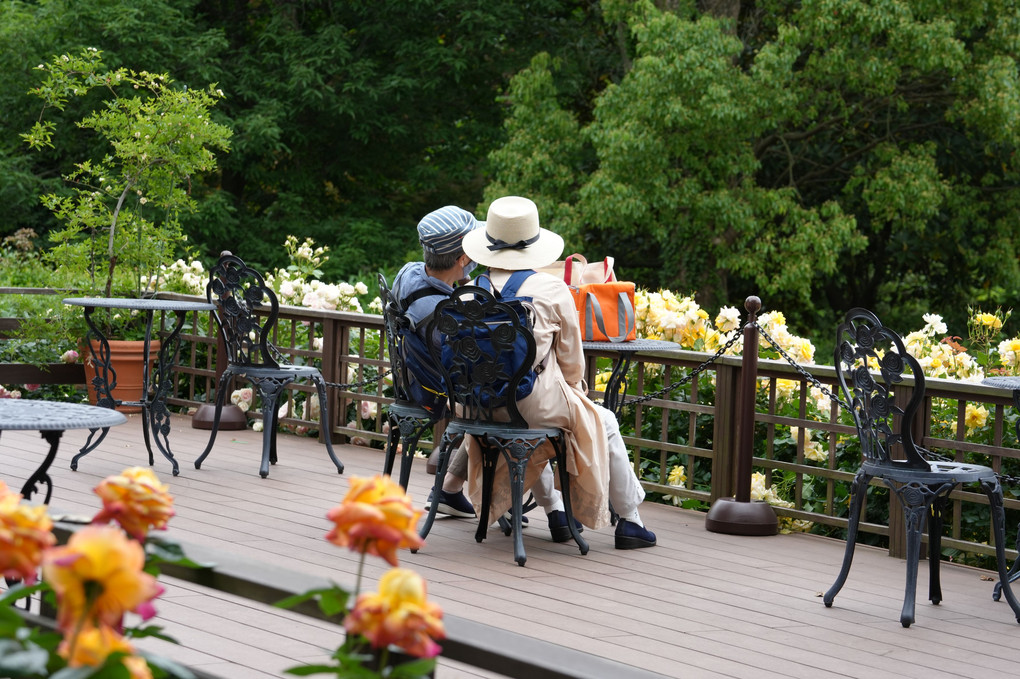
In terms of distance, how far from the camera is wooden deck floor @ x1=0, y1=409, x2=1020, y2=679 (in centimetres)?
347

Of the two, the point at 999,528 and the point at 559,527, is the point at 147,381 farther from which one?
the point at 999,528

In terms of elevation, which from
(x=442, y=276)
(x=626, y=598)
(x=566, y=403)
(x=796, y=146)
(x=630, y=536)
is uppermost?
(x=796, y=146)

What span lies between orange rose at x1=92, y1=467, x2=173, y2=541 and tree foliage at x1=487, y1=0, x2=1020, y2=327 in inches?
526

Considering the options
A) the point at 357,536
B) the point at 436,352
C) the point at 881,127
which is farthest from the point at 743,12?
the point at 357,536

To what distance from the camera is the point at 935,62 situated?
1410 centimetres

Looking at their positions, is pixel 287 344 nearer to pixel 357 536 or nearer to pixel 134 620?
pixel 134 620

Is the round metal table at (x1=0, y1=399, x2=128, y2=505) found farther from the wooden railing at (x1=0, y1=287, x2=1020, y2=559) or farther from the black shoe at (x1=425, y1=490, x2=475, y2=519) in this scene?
the wooden railing at (x1=0, y1=287, x2=1020, y2=559)

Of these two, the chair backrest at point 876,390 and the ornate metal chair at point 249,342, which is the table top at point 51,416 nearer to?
the chair backrest at point 876,390

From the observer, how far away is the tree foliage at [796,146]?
14.6m

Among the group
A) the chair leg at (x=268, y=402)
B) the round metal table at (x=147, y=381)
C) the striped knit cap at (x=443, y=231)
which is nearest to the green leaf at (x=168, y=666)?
the striped knit cap at (x=443, y=231)

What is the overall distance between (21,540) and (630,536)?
3782 millimetres

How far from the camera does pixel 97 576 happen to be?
1.22 m

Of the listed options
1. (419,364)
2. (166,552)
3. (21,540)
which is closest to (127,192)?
(419,364)

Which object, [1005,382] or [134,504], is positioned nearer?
[134,504]
